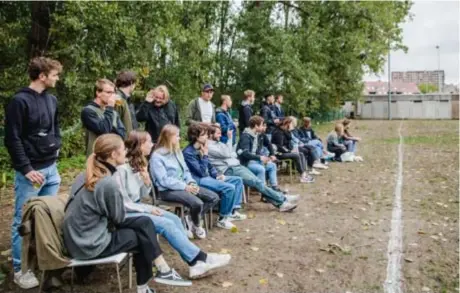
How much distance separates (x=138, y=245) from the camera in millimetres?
3963

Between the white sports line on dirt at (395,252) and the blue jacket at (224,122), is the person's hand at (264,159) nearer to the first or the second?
the blue jacket at (224,122)

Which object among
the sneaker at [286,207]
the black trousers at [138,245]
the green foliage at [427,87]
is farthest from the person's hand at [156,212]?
the green foliage at [427,87]

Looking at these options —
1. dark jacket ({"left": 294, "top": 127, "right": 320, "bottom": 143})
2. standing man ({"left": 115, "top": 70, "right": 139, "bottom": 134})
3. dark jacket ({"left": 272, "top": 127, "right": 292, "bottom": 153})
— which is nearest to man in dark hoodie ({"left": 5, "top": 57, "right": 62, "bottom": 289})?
standing man ({"left": 115, "top": 70, "right": 139, "bottom": 134})

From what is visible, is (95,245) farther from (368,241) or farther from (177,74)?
(177,74)

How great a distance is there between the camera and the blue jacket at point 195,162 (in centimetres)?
616

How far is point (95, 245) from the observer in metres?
3.83

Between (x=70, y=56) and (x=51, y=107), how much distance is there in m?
7.88

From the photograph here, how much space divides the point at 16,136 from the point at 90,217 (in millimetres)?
929

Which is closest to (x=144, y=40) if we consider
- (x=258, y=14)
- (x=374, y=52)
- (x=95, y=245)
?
(x=95, y=245)

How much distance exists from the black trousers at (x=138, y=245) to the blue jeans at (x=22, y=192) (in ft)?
2.81

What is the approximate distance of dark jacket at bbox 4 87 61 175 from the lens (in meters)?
4.03

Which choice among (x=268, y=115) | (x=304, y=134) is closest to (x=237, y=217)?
(x=268, y=115)

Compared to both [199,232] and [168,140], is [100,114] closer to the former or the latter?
[168,140]

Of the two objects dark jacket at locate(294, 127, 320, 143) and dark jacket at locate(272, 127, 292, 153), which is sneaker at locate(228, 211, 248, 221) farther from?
dark jacket at locate(294, 127, 320, 143)
